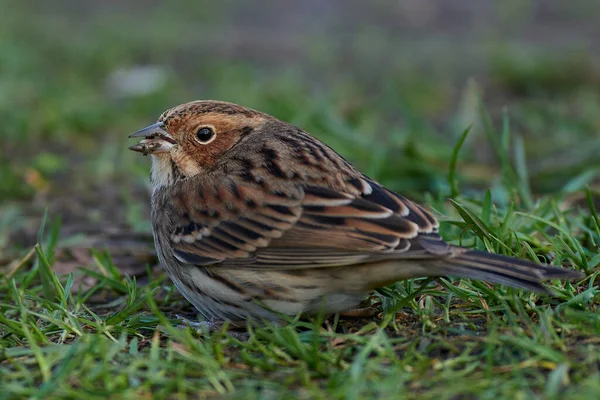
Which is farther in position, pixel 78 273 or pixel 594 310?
pixel 78 273

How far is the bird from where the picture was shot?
12.4 ft

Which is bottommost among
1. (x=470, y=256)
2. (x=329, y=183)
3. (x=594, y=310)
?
(x=594, y=310)

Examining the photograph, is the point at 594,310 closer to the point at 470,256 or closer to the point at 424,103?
the point at 470,256

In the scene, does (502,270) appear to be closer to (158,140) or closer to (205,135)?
(205,135)

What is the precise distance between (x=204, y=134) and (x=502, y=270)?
1.92 m

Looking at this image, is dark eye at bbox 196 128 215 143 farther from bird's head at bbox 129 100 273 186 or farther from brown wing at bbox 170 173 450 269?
brown wing at bbox 170 173 450 269

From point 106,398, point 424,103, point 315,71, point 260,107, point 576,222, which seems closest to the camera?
point 106,398

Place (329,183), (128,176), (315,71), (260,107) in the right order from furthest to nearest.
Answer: (315,71), (260,107), (128,176), (329,183)

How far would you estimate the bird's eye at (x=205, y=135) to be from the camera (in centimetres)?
480

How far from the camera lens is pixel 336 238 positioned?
12.7 feet

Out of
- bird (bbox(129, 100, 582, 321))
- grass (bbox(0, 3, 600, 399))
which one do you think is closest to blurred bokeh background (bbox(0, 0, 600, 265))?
grass (bbox(0, 3, 600, 399))

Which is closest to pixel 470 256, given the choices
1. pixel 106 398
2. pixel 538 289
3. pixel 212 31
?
pixel 538 289

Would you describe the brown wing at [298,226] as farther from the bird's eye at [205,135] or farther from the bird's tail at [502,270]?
the bird's eye at [205,135]

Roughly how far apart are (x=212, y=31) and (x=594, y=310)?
9.41m
